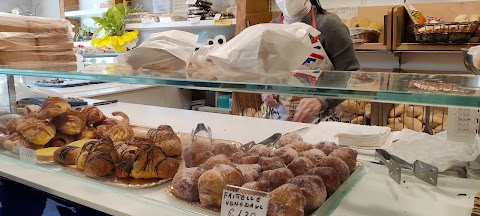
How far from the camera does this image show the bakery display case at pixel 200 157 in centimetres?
74

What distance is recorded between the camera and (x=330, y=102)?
1900 millimetres

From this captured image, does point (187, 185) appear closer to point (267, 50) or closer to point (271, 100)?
point (267, 50)

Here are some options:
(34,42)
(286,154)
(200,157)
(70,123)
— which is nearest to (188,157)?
(200,157)

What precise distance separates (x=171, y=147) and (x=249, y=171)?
1.02ft

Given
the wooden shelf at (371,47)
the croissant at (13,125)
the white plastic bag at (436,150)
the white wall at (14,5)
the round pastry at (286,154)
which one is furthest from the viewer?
the white wall at (14,5)

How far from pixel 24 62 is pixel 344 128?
1.14m

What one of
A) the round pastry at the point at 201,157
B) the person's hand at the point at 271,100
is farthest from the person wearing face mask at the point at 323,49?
the round pastry at the point at 201,157

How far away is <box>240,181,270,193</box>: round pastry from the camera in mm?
785

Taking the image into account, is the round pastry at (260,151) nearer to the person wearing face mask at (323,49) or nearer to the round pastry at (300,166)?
the round pastry at (300,166)

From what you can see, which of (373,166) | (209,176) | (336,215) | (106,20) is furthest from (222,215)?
(106,20)

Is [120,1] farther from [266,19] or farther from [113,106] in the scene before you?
[113,106]

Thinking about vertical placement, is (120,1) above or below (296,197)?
above

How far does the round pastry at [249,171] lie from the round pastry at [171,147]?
252mm

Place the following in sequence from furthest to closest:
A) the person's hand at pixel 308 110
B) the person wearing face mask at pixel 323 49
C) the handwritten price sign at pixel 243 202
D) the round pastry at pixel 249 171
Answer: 1. the person wearing face mask at pixel 323 49
2. the person's hand at pixel 308 110
3. the round pastry at pixel 249 171
4. the handwritten price sign at pixel 243 202
